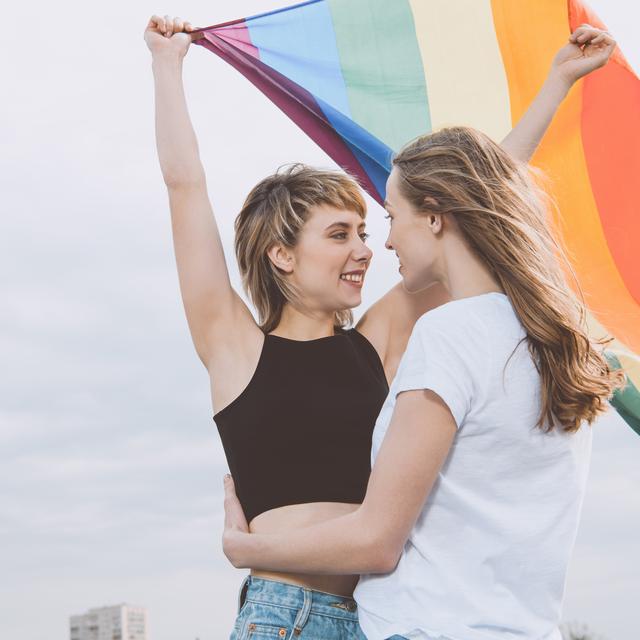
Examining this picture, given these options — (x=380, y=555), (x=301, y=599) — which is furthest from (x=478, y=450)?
(x=301, y=599)

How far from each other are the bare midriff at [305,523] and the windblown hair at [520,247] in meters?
0.90

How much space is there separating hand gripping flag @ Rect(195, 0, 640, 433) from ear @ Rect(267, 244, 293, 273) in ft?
3.61

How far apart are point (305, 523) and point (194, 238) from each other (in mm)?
1013

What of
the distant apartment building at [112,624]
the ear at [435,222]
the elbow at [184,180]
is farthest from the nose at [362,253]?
the distant apartment building at [112,624]

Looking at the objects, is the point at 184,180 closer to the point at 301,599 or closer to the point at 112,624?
the point at 301,599

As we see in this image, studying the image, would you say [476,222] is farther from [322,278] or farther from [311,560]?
[322,278]

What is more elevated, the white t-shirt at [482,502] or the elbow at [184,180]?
the elbow at [184,180]

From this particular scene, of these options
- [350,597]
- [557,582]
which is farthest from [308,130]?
[557,582]

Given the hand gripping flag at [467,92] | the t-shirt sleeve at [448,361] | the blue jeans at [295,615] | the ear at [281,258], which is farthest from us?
the hand gripping flag at [467,92]

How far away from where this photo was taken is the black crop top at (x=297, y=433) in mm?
3010

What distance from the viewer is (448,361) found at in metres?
2.20

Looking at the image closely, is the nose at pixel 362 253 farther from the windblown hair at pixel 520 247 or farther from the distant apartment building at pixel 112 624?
the distant apartment building at pixel 112 624

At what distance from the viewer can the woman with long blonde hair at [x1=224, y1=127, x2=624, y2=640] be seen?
2170 millimetres

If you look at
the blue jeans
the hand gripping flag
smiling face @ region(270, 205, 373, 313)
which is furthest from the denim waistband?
the hand gripping flag
